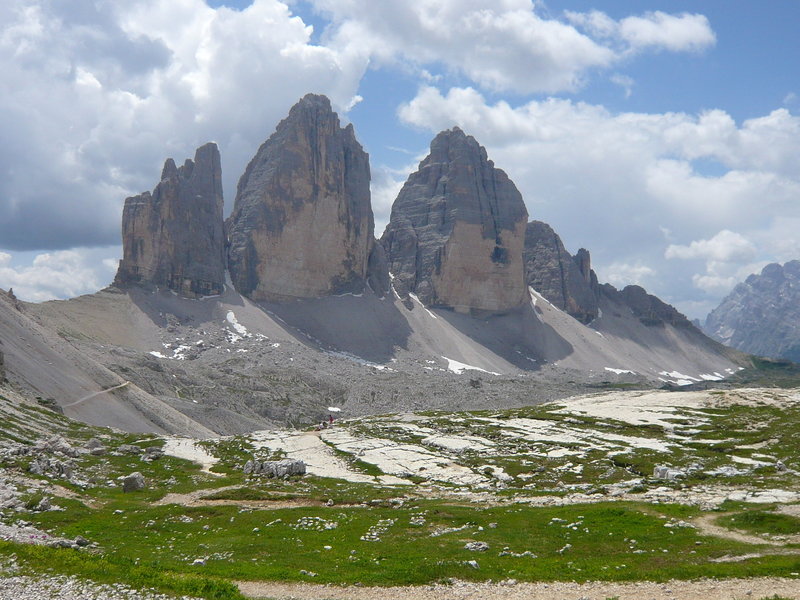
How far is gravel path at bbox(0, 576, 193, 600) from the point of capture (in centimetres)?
1684

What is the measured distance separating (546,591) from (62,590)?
1287cm

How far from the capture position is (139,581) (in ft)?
59.1

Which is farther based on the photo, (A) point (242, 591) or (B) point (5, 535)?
(B) point (5, 535)

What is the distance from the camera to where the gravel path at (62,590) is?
55.3 feet

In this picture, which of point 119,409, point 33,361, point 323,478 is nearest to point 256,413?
point 119,409

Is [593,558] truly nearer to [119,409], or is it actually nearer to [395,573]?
[395,573]

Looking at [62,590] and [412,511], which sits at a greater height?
[62,590]

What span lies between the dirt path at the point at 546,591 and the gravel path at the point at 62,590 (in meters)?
3.20

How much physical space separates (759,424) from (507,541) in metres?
57.3

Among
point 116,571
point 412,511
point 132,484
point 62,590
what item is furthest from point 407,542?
point 132,484

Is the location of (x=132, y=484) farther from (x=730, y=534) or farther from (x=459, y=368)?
(x=459, y=368)

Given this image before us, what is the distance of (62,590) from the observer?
682 inches

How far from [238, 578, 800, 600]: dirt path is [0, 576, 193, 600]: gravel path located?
3.20 metres

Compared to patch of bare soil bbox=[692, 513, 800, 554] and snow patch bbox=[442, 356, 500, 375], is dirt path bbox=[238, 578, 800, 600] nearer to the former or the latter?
patch of bare soil bbox=[692, 513, 800, 554]
